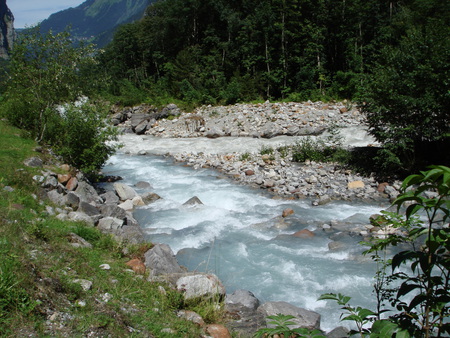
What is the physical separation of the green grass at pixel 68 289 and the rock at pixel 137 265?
15cm

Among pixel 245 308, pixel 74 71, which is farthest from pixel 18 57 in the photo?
pixel 245 308

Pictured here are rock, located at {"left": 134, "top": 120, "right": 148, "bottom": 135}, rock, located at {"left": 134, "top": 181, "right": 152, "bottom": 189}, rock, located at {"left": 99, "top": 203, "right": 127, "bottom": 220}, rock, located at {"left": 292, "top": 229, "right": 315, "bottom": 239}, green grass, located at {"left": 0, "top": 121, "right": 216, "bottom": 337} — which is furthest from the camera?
rock, located at {"left": 134, "top": 120, "right": 148, "bottom": 135}

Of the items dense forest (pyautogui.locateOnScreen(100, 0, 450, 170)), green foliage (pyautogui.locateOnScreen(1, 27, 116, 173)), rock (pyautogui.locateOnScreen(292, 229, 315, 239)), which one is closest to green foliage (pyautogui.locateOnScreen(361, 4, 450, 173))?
dense forest (pyautogui.locateOnScreen(100, 0, 450, 170))

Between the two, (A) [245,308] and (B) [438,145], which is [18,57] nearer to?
(A) [245,308]

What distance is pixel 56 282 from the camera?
3.70 m

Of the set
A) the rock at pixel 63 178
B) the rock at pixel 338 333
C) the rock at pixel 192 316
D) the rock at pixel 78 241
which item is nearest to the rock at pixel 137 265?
the rock at pixel 78 241

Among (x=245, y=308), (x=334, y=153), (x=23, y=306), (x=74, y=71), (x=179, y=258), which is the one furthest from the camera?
(x=334, y=153)

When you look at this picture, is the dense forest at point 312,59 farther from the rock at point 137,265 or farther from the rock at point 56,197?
the rock at point 56,197

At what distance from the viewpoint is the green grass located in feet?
10.1

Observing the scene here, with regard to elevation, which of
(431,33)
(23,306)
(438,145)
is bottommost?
(438,145)

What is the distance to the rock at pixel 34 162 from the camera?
9405 mm

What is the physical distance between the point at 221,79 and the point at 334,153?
19.6 metres

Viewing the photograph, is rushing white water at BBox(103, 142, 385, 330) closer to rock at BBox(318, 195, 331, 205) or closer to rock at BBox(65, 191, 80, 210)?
rock at BBox(318, 195, 331, 205)

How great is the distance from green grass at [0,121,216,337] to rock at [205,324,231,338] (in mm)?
209
